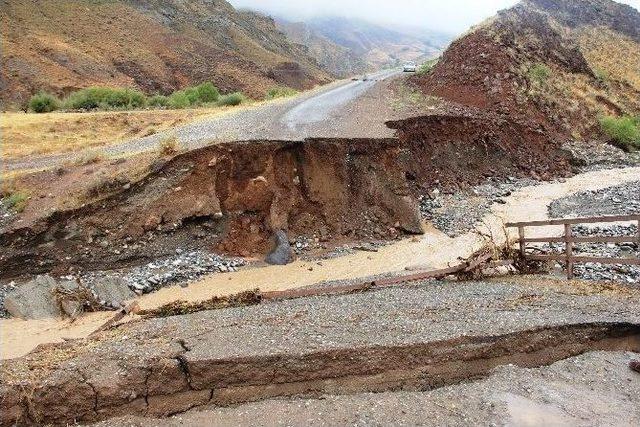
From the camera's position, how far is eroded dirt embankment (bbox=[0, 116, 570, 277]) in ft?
49.1

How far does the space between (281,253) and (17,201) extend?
746cm

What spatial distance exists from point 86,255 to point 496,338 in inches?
444

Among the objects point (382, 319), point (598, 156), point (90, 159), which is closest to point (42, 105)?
point (90, 159)

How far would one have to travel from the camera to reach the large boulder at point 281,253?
1592 cm

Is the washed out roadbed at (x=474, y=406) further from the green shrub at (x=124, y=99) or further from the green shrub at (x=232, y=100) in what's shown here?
the green shrub at (x=124, y=99)

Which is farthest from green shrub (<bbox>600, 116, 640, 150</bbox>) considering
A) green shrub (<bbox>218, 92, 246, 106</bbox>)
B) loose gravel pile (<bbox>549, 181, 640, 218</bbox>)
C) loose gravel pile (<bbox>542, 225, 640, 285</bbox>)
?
green shrub (<bbox>218, 92, 246, 106</bbox>)

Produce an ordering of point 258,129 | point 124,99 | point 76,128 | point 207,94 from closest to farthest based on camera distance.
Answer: point 258,129 < point 76,128 < point 124,99 < point 207,94

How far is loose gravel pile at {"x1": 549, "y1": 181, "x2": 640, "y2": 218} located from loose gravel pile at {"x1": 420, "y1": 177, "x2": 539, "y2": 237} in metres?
2.28

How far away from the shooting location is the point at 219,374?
287 inches

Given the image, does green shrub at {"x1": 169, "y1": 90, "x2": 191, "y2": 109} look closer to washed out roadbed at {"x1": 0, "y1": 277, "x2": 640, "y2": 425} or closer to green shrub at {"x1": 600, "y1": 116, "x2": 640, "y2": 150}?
green shrub at {"x1": 600, "y1": 116, "x2": 640, "y2": 150}

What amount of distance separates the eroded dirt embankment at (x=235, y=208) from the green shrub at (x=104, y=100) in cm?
1864

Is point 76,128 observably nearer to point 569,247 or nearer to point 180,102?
point 180,102

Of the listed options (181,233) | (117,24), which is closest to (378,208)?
(181,233)

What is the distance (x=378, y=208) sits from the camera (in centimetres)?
1798
